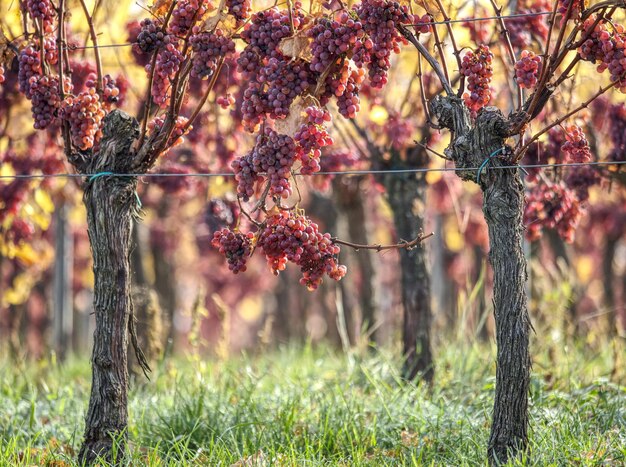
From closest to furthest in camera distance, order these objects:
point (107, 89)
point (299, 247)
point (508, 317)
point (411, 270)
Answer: point (299, 247)
point (508, 317)
point (107, 89)
point (411, 270)

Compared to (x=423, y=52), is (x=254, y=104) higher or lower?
lower

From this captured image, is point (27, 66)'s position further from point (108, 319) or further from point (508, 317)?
point (508, 317)

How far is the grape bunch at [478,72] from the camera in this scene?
4.05m

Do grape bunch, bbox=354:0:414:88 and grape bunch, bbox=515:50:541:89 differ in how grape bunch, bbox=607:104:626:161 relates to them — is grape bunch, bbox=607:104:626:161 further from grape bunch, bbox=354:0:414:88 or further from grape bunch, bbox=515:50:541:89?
grape bunch, bbox=354:0:414:88

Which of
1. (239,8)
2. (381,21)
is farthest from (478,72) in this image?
(239,8)

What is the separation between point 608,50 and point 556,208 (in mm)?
1618

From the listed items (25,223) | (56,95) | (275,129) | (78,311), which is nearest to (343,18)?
(275,129)

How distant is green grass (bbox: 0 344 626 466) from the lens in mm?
4352

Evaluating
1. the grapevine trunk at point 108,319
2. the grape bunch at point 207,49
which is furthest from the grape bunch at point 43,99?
the grape bunch at point 207,49

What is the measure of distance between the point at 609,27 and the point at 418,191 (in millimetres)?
2633

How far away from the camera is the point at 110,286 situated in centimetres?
436

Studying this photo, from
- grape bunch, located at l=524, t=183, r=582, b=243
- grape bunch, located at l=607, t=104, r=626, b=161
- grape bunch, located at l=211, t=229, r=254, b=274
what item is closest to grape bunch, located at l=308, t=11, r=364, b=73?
grape bunch, located at l=211, t=229, r=254, b=274

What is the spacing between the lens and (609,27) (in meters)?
3.96

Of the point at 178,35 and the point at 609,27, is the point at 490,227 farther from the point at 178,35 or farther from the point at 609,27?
the point at 178,35
